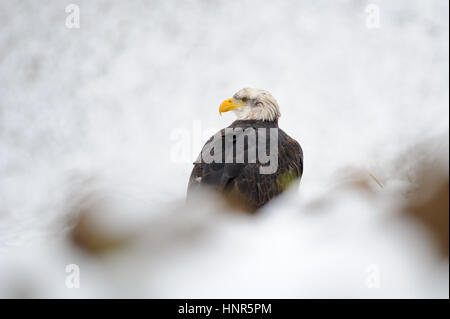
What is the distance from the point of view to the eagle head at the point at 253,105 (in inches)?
78.4

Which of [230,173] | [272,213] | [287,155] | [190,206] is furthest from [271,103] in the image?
[190,206]

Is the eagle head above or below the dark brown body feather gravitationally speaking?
above

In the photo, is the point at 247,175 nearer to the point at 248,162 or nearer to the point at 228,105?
the point at 248,162

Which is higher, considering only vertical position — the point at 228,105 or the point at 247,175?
the point at 228,105

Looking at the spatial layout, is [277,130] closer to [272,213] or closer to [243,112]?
[243,112]

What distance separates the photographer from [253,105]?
2.02 meters

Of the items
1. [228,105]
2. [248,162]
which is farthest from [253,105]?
[248,162]

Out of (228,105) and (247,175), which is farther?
(228,105)

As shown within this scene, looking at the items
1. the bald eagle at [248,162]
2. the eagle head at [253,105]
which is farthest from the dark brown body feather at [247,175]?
the eagle head at [253,105]

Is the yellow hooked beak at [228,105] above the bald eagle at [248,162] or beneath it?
above

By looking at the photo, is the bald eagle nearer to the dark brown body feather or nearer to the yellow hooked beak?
A: the dark brown body feather

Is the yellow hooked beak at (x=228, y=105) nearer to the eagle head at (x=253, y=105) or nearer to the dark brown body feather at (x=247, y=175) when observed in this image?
the eagle head at (x=253, y=105)

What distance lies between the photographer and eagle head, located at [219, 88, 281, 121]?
1990mm

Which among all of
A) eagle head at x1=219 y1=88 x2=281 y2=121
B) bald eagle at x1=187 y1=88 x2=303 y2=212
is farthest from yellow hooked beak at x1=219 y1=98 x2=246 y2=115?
bald eagle at x1=187 y1=88 x2=303 y2=212
